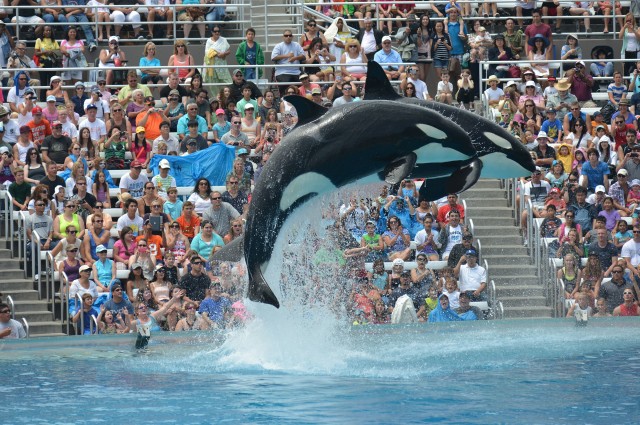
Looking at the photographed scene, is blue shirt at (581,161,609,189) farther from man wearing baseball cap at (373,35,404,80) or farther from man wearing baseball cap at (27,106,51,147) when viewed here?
man wearing baseball cap at (27,106,51,147)

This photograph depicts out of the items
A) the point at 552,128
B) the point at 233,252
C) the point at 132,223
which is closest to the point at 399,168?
the point at 233,252

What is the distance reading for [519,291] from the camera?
72.0 ft

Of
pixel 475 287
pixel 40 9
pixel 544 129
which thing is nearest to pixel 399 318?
pixel 475 287

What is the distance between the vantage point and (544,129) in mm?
24656

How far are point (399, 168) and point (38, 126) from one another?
1147cm

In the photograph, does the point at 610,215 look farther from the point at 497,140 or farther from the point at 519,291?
the point at 497,140

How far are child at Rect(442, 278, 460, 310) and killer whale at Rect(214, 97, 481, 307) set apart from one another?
6655 millimetres

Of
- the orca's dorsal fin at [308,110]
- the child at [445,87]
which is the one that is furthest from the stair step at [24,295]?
the child at [445,87]

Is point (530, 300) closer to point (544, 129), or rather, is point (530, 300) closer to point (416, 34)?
point (544, 129)

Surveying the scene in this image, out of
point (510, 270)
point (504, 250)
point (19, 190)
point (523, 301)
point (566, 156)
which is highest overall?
point (566, 156)

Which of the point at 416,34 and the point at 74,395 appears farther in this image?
the point at 416,34

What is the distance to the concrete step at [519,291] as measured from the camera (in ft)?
71.7

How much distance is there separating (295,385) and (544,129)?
37.4 feet

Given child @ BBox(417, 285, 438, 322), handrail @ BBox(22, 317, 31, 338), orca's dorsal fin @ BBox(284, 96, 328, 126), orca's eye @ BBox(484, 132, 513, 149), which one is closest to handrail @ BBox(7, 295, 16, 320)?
handrail @ BBox(22, 317, 31, 338)
